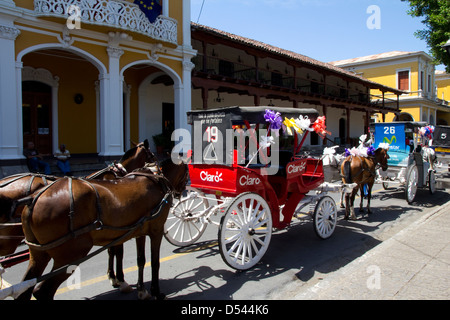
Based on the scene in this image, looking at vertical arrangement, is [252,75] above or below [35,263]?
above

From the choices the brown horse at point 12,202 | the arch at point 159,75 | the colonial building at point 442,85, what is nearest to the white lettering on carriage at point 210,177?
the brown horse at point 12,202

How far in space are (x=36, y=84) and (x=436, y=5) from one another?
1827 cm

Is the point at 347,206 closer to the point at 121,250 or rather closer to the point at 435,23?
the point at 121,250

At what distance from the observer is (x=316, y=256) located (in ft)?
17.1

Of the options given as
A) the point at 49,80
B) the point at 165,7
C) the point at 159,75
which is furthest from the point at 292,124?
the point at 159,75

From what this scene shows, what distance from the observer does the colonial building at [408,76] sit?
121 ft

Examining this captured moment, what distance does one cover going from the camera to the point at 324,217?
5.97 metres

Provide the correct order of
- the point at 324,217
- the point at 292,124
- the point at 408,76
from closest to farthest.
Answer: the point at 292,124
the point at 324,217
the point at 408,76

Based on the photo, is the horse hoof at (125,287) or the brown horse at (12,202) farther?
the horse hoof at (125,287)

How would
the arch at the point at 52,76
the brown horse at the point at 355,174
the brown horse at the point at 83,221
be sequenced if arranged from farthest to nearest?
the arch at the point at 52,76 → the brown horse at the point at 355,174 → the brown horse at the point at 83,221

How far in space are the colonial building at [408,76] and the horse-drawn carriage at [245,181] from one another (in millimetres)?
34870

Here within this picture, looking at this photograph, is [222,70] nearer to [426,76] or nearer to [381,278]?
[381,278]

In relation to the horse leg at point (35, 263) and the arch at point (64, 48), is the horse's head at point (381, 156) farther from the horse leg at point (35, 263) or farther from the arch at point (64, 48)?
the arch at point (64, 48)

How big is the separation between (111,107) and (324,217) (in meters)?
9.45
